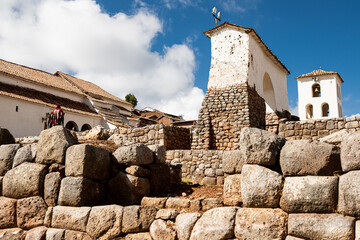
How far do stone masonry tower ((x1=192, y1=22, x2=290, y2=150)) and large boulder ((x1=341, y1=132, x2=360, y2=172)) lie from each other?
9.66 meters

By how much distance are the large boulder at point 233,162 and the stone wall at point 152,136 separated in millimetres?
6641

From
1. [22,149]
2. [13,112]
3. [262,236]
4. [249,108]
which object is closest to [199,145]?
[249,108]

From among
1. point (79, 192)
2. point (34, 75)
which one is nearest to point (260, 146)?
point (79, 192)

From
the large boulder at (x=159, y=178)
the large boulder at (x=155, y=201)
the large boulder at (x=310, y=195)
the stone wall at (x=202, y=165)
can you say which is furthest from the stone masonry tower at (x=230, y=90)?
the large boulder at (x=310, y=195)

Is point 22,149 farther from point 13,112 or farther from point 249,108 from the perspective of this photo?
point 13,112

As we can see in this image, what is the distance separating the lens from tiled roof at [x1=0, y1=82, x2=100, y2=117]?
21594mm

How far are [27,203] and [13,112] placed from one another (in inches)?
693

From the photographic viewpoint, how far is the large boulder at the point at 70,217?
17.1ft

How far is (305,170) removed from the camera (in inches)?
155

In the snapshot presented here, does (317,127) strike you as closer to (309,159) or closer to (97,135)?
(309,159)

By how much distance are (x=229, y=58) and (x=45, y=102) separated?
14.8m

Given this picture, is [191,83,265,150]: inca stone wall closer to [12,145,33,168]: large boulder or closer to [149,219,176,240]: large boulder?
[12,145,33,168]: large boulder

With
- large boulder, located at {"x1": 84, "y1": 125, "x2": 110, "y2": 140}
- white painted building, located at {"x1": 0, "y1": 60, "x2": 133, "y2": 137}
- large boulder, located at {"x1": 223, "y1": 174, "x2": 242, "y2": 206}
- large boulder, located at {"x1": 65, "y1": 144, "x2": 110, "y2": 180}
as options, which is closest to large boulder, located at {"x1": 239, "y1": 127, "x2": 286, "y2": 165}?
large boulder, located at {"x1": 223, "y1": 174, "x2": 242, "y2": 206}

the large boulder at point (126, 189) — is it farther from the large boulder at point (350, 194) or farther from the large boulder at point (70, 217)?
the large boulder at point (350, 194)
